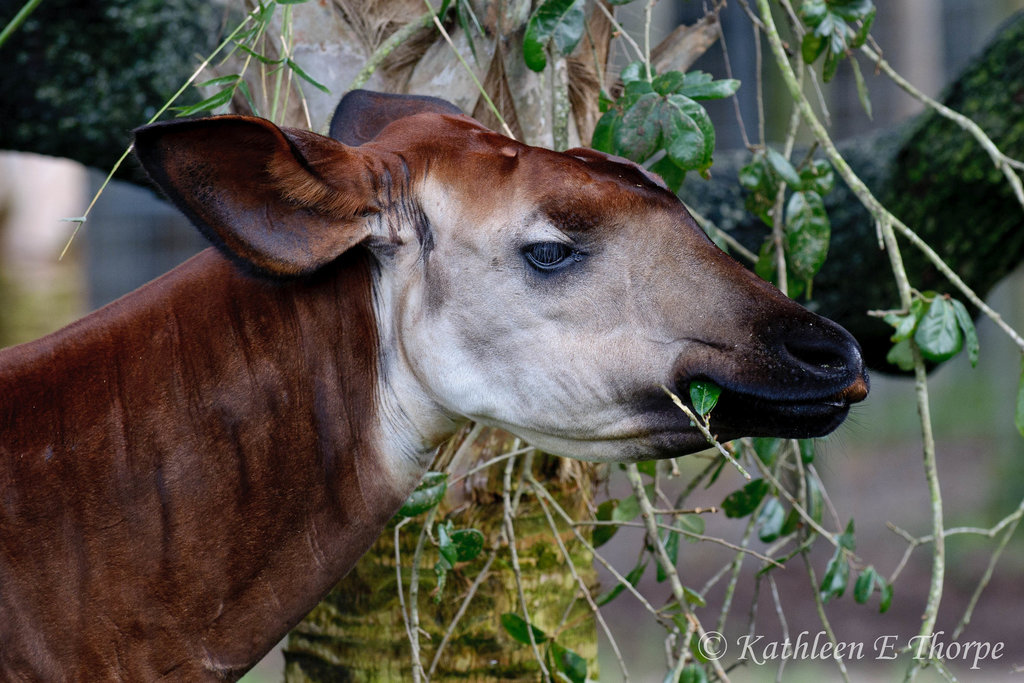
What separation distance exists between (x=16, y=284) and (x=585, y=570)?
177 inches

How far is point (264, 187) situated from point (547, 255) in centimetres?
40

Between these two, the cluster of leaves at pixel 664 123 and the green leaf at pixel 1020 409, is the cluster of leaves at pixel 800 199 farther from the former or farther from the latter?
the green leaf at pixel 1020 409

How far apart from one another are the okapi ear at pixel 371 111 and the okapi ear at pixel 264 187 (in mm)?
309

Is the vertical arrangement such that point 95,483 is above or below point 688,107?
below

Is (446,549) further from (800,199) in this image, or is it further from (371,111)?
(800,199)

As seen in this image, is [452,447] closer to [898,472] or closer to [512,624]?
[512,624]

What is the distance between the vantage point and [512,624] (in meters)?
2.02

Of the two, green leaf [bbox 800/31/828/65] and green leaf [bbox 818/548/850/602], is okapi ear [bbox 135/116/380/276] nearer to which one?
green leaf [bbox 800/31/828/65]

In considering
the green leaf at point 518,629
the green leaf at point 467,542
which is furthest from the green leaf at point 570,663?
the green leaf at point 467,542

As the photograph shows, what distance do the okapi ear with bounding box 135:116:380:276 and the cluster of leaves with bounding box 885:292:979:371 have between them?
986 mm

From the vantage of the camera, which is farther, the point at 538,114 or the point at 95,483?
the point at 538,114

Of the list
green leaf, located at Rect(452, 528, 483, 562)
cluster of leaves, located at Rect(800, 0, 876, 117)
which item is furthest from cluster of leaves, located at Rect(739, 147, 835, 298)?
green leaf, located at Rect(452, 528, 483, 562)

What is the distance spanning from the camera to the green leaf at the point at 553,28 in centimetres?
183

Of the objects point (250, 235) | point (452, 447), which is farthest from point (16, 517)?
point (452, 447)
